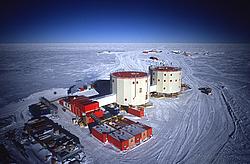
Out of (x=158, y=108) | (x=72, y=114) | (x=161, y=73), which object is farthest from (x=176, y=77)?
(x=72, y=114)

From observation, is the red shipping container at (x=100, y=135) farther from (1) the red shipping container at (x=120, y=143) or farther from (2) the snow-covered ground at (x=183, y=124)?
(1) the red shipping container at (x=120, y=143)

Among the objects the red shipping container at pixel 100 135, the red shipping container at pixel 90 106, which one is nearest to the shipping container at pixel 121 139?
the red shipping container at pixel 100 135

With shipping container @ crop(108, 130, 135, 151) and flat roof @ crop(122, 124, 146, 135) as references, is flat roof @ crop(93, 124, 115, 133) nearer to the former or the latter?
shipping container @ crop(108, 130, 135, 151)

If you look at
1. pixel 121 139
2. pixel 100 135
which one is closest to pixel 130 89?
pixel 100 135

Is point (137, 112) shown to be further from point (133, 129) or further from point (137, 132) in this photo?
point (137, 132)

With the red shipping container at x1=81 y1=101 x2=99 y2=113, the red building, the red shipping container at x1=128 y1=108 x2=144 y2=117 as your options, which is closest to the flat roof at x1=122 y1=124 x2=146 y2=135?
the red shipping container at x1=128 y1=108 x2=144 y2=117

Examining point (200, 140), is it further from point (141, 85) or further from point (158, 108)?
point (141, 85)
